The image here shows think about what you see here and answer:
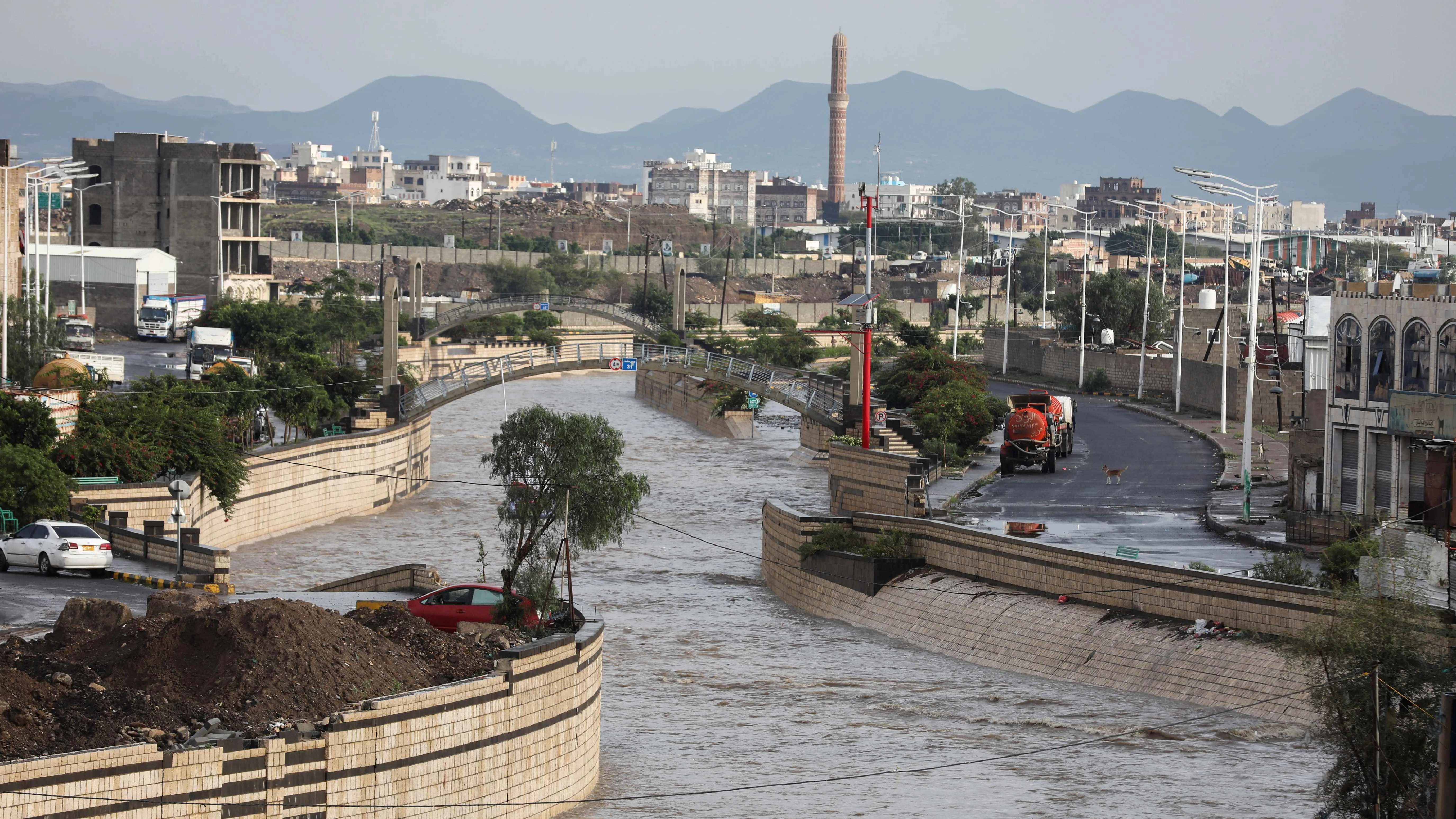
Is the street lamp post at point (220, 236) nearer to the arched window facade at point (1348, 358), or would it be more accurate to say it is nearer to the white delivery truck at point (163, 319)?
the white delivery truck at point (163, 319)

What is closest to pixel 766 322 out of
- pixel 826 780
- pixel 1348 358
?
pixel 1348 358

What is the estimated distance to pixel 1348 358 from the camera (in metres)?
36.7

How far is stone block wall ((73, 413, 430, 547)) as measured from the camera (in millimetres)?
35812

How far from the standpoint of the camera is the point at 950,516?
3834cm

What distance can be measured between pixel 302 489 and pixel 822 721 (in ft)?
78.4

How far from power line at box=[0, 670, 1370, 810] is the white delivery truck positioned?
63996mm

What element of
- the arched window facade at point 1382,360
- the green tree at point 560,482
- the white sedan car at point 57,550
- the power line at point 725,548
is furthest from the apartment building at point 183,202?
the green tree at point 560,482

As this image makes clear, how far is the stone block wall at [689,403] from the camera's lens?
75.3 meters

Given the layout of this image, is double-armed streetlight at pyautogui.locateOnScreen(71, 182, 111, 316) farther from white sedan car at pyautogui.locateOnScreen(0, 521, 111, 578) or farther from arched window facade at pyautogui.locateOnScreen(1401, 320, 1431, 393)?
arched window facade at pyautogui.locateOnScreen(1401, 320, 1431, 393)

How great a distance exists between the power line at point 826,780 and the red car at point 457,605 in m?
3.67

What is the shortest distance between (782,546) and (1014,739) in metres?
14.0

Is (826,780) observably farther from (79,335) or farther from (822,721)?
(79,335)

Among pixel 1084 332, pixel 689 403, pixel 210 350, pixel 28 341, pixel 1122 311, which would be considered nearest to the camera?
pixel 28 341

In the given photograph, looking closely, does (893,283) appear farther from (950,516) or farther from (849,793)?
(849,793)
